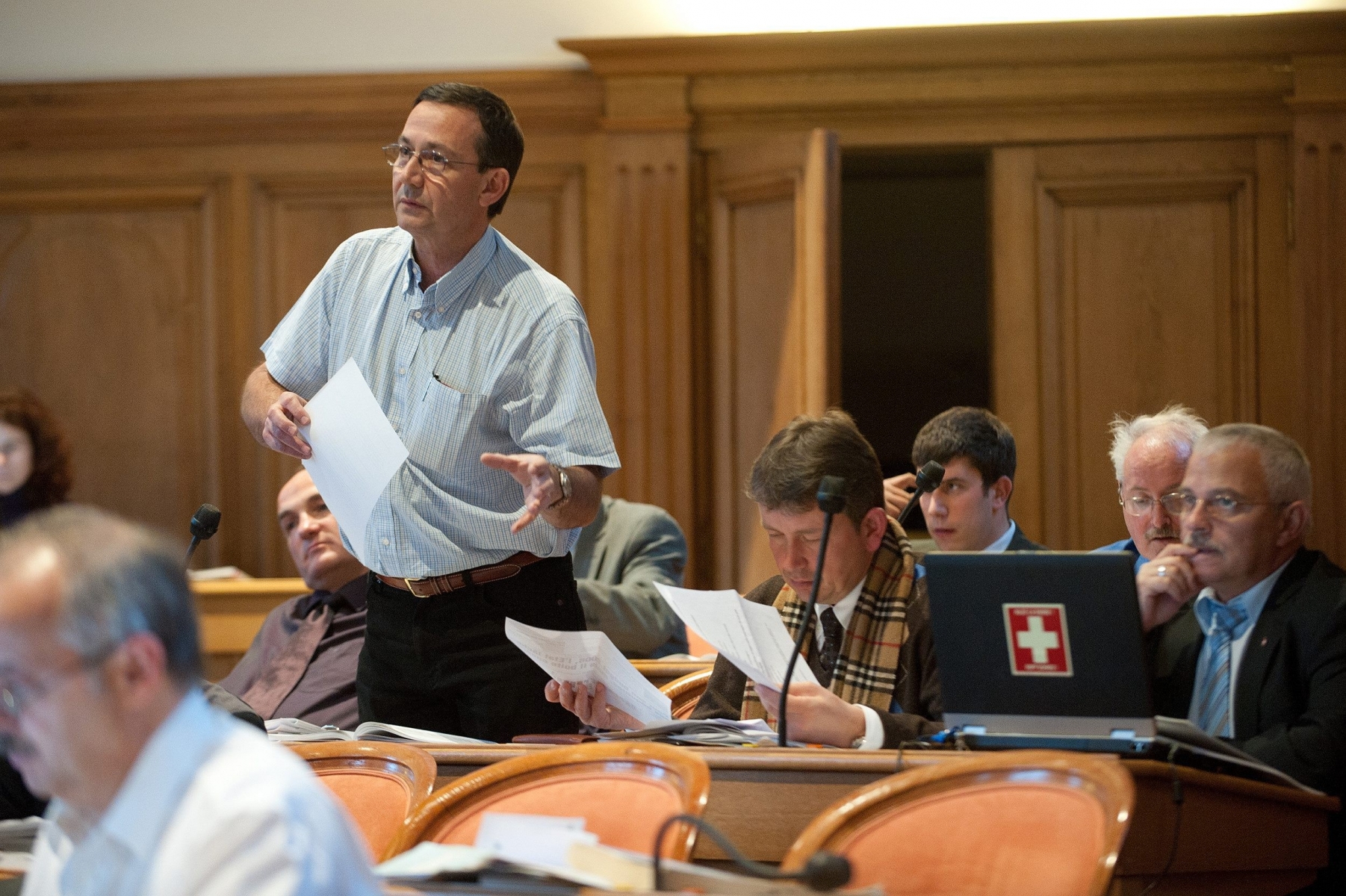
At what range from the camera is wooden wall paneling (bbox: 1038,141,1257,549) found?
17.1 feet

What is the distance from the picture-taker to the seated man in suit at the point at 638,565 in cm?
409

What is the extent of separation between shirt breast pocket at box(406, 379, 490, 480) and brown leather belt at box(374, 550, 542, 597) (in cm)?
18

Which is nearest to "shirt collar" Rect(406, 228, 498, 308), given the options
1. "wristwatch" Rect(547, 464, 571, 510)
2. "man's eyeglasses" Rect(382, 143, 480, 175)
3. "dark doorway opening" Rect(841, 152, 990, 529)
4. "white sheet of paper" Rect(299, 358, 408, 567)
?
"man's eyeglasses" Rect(382, 143, 480, 175)

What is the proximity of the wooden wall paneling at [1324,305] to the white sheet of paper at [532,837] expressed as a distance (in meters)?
3.98

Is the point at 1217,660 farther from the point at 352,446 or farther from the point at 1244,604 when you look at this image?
the point at 352,446

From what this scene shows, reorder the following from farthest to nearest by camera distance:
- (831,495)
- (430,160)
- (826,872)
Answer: (430,160)
(831,495)
(826,872)

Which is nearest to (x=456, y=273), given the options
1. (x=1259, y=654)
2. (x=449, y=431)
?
(x=449, y=431)

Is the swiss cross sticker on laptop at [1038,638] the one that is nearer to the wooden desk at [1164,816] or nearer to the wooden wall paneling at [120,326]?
the wooden desk at [1164,816]

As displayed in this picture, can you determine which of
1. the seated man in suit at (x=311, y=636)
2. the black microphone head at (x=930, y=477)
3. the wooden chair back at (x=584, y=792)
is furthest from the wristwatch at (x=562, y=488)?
the seated man in suit at (x=311, y=636)

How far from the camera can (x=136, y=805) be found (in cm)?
116

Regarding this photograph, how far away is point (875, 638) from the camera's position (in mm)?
2625

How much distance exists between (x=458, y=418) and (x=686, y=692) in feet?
2.63

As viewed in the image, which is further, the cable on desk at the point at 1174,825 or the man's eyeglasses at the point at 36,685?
the cable on desk at the point at 1174,825

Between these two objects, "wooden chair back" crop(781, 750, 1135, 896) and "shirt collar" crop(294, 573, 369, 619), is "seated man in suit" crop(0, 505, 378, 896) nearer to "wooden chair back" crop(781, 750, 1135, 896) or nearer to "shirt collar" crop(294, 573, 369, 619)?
"wooden chair back" crop(781, 750, 1135, 896)
